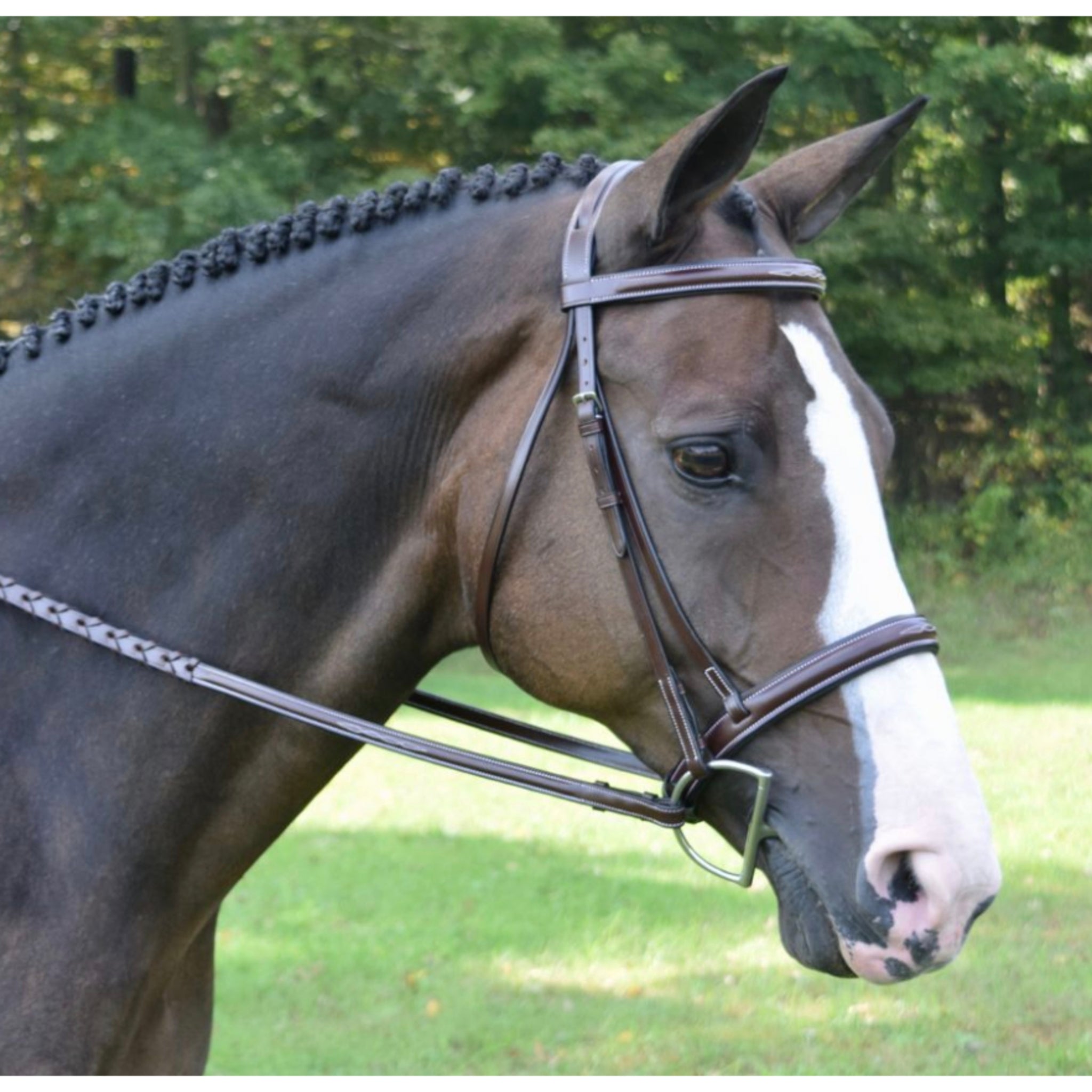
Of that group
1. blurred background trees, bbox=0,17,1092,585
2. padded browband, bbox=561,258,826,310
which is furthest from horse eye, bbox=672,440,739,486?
blurred background trees, bbox=0,17,1092,585

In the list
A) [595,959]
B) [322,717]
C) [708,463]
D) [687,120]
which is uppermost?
[708,463]

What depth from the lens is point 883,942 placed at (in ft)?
7.04

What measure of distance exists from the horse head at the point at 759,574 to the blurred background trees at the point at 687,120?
13.6 meters

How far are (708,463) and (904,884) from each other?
2.51ft

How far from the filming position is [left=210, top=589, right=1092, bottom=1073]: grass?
19.0ft

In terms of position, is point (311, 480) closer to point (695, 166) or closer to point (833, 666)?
point (695, 166)

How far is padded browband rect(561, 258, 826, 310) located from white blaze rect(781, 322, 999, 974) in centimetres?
12

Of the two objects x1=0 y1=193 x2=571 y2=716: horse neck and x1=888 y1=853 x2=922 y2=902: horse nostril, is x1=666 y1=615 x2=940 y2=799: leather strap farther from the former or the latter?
x1=0 y1=193 x2=571 y2=716: horse neck

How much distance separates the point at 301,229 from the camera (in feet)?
8.96

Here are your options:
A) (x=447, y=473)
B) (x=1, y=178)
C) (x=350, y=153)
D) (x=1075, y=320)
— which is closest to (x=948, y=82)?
(x=1075, y=320)

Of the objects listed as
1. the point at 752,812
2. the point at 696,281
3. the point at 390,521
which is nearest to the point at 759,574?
the point at 752,812

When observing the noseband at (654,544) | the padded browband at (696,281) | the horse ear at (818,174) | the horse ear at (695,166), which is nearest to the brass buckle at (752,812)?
the noseband at (654,544)

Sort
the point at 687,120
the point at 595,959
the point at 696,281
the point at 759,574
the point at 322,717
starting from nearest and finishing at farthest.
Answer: the point at 759,574 < the point at 696,281 < the point at 322,717 < the point at 595,959 < the point at 687,120

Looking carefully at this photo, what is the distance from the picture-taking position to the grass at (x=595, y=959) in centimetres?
579
